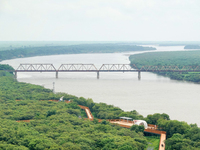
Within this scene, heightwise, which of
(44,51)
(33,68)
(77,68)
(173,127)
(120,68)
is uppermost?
(44,51)

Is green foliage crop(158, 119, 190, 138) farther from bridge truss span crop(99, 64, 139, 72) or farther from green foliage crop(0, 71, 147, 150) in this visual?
bridge truss span crop(99, 64, 139, 72)

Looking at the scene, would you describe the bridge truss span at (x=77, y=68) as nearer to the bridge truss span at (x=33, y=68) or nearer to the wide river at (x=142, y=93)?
the bridge truss span at (x=33, y=68)

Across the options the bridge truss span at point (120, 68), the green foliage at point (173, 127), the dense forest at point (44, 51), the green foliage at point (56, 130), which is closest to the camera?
the green foliage at point (56, 130)

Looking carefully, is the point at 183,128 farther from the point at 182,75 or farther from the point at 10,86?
the point at 182,75

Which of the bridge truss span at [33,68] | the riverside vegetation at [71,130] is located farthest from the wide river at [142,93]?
the bridge truss span at [33,68]

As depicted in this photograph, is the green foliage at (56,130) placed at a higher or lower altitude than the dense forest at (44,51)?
lower

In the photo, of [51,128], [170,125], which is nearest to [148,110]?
[170,125]

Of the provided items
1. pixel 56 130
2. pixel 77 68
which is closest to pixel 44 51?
pixel 77 68

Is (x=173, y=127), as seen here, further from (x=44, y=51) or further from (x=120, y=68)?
(x=44, y=51)
